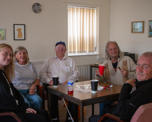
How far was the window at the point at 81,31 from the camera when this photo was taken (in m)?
4.97

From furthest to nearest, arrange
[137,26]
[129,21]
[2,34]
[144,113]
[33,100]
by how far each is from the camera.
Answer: [129,21] → [137,26] → [2,34] → [33,100] → [144,113]

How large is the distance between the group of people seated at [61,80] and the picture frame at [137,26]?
70.5 inches

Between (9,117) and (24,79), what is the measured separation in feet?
3.31

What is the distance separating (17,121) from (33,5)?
9.41 ft

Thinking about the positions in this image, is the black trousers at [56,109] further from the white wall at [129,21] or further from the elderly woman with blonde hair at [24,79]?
the white wall at [129,21]

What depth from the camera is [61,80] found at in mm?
3447

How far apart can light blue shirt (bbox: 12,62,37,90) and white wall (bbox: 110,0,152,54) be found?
8.83 feet

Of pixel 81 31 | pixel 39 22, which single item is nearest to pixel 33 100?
pixel 39 22

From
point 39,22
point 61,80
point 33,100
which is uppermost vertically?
point 39,22

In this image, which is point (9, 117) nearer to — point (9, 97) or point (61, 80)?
point (9, 97)

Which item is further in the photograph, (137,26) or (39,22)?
(137,26)

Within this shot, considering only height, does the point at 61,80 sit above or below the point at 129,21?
below

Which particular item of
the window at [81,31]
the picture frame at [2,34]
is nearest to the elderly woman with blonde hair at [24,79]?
the picture frame at [2,34]

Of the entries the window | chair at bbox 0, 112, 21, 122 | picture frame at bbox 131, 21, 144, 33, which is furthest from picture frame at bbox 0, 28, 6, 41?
picture frame at bbox 131, 21, 144, 33
